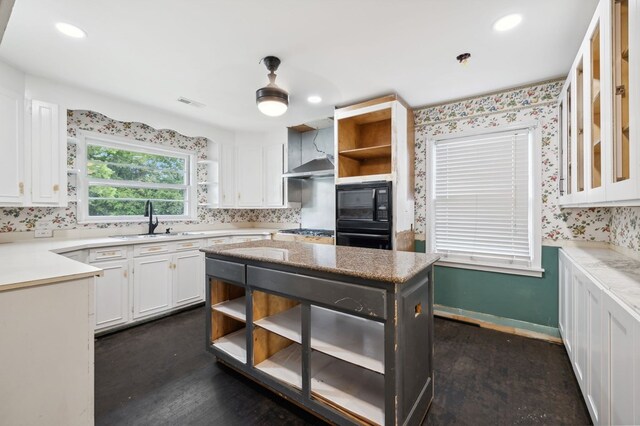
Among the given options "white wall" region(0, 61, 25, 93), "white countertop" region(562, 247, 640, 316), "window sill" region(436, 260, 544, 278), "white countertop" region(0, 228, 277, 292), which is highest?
"white wall" region(0, 61, 25, 93)

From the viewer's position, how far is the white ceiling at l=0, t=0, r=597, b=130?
1.70 meters

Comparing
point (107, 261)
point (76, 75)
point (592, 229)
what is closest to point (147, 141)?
point (76, 75)

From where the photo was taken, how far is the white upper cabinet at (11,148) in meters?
2.21

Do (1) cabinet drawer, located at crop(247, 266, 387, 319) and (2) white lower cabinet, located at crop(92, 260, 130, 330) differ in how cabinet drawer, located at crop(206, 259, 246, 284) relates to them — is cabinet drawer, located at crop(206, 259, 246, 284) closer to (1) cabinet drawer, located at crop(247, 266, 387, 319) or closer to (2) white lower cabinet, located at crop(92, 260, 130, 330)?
(1) cabinet drawer, located at crop(247, 266, 387, 319)

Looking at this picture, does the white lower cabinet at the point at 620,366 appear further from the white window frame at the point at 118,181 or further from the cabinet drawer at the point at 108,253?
the white window frame at the point at 118,181

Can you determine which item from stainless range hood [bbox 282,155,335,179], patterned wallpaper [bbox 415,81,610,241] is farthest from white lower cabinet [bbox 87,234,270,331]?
patterned wallpaper [bbox 415,81,610,241]

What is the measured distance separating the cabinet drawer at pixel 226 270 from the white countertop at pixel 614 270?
6.41ft

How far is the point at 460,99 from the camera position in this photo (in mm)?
3074

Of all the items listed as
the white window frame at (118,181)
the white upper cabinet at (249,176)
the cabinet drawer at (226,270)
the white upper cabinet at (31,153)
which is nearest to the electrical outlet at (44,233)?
the white window frame at (118,181)

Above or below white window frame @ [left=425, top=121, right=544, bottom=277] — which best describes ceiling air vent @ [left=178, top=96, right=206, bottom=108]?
above

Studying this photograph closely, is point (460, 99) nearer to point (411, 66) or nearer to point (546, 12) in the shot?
point (411, 66)

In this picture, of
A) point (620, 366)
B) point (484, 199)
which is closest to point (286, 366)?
point (620, 366)

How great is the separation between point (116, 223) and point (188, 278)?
1.12 metres

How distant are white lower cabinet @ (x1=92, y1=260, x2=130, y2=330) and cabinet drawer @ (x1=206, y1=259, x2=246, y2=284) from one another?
135 centimetres
